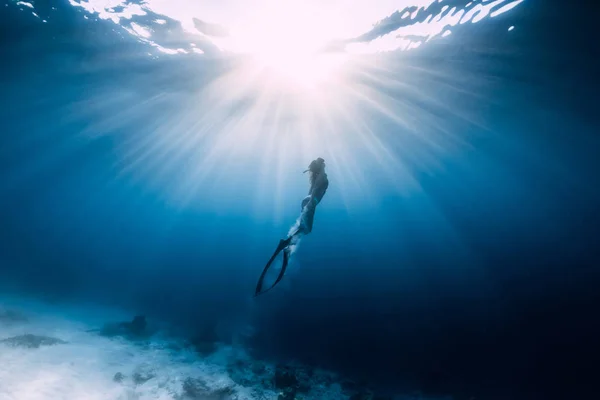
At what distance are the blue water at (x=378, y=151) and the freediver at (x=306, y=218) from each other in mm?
463

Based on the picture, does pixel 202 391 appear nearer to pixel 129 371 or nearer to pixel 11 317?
pixel 129 371

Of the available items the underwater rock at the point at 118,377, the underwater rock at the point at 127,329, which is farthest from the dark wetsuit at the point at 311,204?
the underwater rock at the point at 127,329

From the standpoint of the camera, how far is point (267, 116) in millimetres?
24234

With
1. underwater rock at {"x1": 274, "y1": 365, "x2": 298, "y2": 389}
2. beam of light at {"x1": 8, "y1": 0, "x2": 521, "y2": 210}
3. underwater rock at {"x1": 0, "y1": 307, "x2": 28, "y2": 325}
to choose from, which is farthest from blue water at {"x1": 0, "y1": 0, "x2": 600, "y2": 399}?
underwater rock at {"x1": 0, "y1": 307, "x2": 28, "y2": 325}

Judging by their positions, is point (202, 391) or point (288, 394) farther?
point (202, 391)

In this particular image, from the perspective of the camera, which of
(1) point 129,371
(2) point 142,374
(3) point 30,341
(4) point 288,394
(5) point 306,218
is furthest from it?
(3) point 30,341

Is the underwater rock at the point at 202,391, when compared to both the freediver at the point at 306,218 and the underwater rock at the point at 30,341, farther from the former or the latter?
the freediver at the point at 306,218

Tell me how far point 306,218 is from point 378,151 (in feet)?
104

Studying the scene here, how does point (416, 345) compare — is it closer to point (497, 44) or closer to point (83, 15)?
point (497, 44)

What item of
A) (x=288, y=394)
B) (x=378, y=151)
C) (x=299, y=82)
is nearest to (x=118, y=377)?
(x=288, y=394)

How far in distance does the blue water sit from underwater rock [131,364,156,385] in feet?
17.5

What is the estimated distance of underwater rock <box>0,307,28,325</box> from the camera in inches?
565

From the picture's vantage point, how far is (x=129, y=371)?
1095cm

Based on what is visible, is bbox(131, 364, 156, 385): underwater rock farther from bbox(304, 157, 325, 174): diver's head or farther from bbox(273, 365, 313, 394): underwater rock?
bbox(304, 157, 325, 174): diver's head
